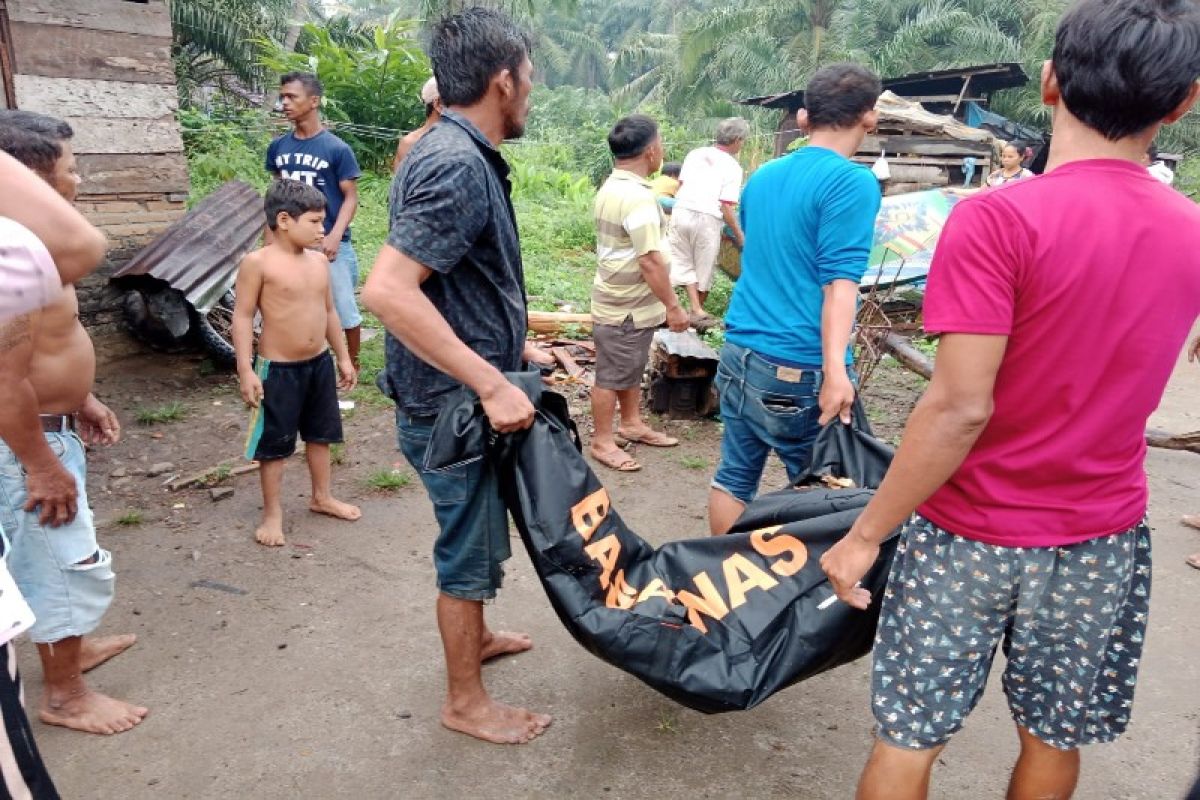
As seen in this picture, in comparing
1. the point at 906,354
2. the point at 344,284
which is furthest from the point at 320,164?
the point at 906,354

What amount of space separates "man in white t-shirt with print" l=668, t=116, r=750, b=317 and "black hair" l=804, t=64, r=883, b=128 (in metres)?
5.12

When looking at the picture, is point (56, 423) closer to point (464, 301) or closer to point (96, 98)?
point (464, 301)

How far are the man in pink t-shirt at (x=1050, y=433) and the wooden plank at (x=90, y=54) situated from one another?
5.87 meters

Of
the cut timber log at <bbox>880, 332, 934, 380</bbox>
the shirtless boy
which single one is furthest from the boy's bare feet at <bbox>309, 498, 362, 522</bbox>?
the cut timber log at <bbox>880, 332, 934, 380</bbox>

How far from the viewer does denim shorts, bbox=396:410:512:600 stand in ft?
8.14

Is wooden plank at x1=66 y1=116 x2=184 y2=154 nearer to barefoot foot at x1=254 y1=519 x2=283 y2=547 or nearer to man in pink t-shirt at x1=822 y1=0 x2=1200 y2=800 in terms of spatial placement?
barefoot foot at x1=254 y1=519 x2=283 y2=547

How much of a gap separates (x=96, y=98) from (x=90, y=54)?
274 mm

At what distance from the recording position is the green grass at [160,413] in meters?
5.44

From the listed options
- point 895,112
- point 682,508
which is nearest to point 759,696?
point 682,508

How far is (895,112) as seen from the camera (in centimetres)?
1242

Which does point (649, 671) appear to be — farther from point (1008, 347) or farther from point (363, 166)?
point (363, 166)

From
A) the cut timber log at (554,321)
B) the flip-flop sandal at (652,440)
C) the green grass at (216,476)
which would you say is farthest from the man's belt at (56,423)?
the cut timber log at (554,321)

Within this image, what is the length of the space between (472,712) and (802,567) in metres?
1.16

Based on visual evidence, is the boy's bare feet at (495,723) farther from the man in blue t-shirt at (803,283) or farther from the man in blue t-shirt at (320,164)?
the man in blue t-shirt at (320,164)
